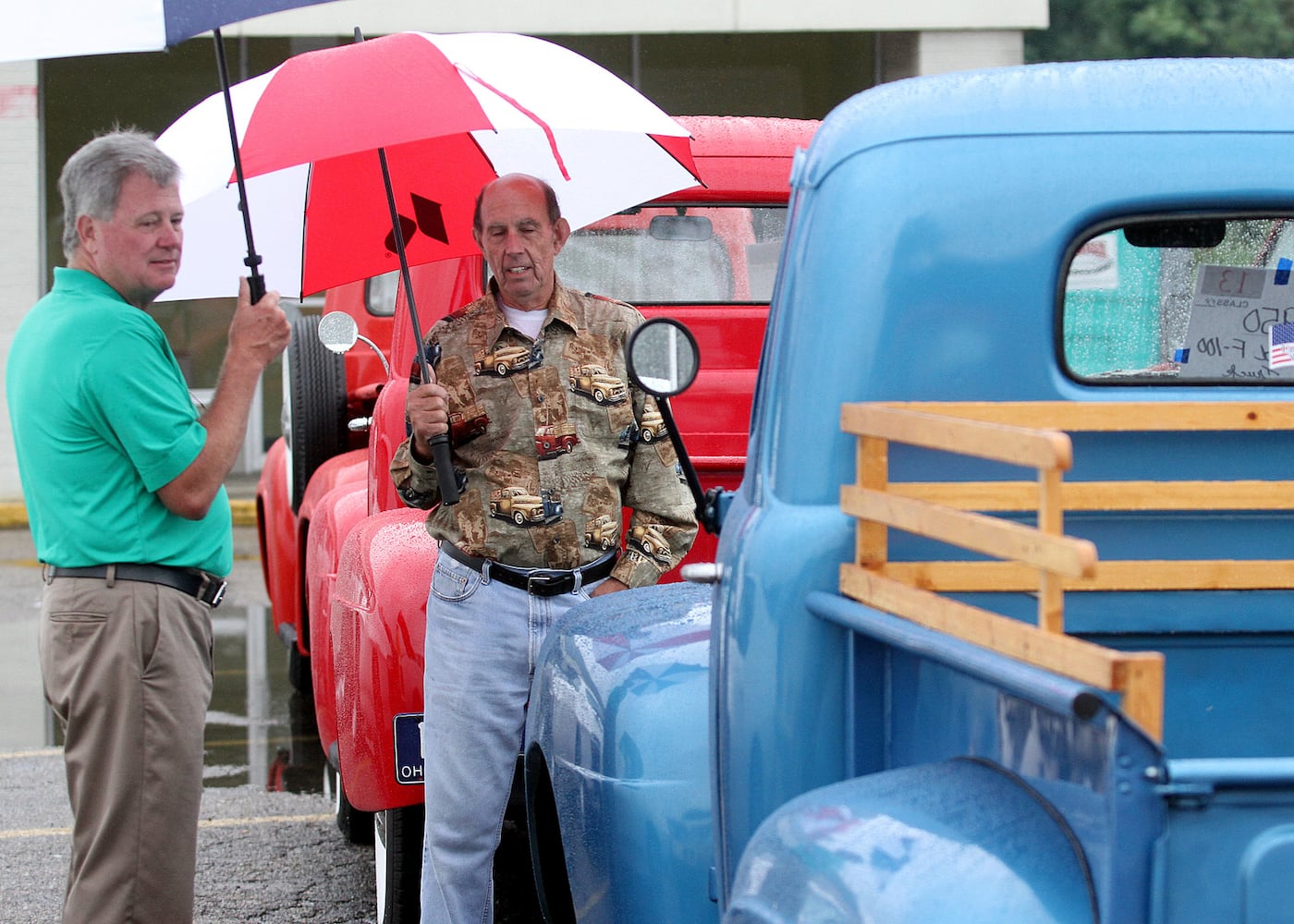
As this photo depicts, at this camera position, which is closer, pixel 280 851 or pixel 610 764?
pixel 610 764

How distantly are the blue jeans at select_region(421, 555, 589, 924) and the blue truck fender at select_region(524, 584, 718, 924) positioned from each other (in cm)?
11

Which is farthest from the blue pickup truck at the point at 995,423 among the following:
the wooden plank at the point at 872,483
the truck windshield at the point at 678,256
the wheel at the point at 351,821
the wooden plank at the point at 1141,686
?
the wheel at the point at 351,821

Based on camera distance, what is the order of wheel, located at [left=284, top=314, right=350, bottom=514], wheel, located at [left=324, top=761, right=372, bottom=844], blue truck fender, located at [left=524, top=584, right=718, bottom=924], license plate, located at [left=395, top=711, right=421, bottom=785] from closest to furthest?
blue truck fender, located at [left=524, top=584, right=718, bottom=924] → license plate, located at [left=395, top=711, right=421, bottom=785] → wheel, located at [left=324, top=761, right=372, bottom=844] → wheel, located at [left=284, top=314, right=350, bottom=514]

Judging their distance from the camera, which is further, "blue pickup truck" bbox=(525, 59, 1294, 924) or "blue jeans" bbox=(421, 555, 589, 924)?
"blue jeans" bbox=(421, 555, 589, 924)

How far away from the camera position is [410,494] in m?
3.62

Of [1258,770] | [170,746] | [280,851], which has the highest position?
[1258,770]

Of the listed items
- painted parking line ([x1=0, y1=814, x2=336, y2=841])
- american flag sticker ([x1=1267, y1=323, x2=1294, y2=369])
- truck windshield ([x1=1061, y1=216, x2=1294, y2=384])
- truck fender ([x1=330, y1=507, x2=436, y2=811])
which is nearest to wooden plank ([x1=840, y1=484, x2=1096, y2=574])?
truck windshield ([x1=1061, y1=216, x2=1294, y2=384])

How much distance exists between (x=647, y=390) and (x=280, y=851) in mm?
3406

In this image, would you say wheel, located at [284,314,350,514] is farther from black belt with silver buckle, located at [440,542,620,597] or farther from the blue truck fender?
the blue truck fender

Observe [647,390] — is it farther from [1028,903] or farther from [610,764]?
[1028,903]

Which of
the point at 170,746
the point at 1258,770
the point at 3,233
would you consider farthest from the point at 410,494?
the point at 3,233

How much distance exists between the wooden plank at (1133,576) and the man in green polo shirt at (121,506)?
1.52m

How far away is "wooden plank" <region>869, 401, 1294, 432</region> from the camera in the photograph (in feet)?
7.18

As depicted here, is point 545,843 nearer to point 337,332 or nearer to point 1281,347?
point 1281,347
